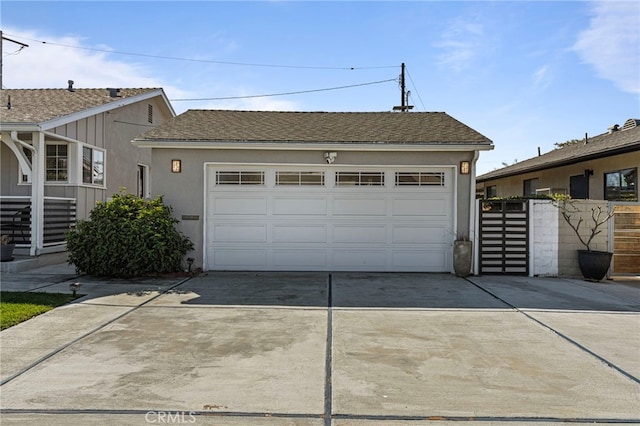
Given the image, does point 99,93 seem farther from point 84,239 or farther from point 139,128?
point 84,239

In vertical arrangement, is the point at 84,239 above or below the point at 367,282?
above

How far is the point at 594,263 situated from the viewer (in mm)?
8953

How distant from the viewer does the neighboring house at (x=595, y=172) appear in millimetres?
10492

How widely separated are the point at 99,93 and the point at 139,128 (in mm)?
1536

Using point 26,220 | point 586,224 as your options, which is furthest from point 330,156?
point 26,220

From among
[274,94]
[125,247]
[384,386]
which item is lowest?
[384,386]

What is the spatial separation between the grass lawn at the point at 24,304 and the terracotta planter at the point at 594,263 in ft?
32.3

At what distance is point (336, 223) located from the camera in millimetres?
9438

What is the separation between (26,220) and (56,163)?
6.34 ft

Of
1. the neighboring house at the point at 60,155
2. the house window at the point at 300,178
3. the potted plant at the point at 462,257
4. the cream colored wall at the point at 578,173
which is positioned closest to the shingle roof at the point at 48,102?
the neighboring house at the point at 60,155

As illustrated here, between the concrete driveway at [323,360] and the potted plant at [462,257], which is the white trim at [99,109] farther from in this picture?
the potted plant at [462,257]

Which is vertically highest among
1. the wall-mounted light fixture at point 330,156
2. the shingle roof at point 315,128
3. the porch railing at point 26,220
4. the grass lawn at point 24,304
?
the shingle roof at point 315,128

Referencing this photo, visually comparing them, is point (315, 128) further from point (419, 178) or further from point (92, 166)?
point (92, 166)

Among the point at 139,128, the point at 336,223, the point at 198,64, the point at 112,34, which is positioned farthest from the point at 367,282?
the point at 198,64
